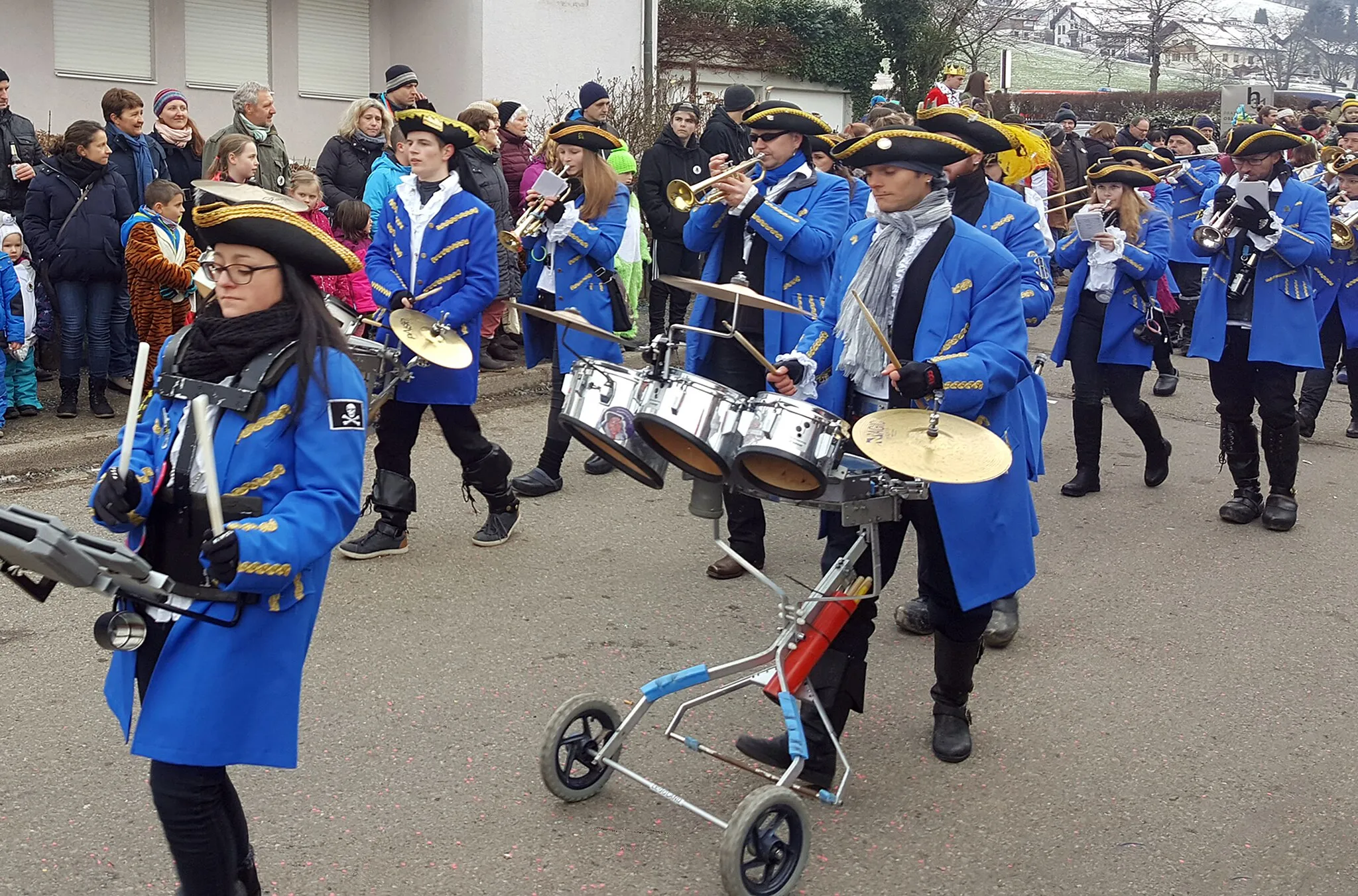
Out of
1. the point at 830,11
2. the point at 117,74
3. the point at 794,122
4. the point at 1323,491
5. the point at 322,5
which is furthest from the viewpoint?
the point at 830,11

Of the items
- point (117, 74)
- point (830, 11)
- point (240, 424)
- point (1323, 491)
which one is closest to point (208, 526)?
point (240, 424)

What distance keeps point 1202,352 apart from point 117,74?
13.1m

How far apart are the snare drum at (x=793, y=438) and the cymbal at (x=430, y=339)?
2.08 meters

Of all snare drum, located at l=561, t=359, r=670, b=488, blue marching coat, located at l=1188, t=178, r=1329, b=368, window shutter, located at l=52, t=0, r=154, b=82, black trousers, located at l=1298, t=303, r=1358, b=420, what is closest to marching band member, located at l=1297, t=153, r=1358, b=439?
black trousers, located at l=1298, t=303, r=1358, b=420

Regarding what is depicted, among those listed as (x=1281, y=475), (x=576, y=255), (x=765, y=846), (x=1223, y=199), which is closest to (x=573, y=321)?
(x=765, y=846)

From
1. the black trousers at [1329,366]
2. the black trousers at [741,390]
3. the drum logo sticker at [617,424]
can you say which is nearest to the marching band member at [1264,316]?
the black trousers at [1329,366]

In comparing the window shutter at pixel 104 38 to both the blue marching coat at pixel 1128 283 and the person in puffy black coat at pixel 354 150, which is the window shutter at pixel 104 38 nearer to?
the person in puffy black coat at pixel 354 150

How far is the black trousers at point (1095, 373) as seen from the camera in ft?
26.2

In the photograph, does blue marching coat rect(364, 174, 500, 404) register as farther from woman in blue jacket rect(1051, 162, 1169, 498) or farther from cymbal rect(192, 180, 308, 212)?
woman in blue jacket rect(1051, 162, 1169, 498)

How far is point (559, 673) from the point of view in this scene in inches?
202

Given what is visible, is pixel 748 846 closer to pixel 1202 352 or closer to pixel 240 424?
pixel 240 424

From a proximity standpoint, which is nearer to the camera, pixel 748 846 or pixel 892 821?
pixel 748 846

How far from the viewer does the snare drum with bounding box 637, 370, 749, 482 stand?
3.79 metres

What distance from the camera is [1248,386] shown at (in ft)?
25.0
